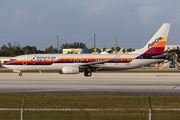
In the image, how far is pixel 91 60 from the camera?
131ft

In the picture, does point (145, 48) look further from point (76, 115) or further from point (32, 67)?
point (76, 115)

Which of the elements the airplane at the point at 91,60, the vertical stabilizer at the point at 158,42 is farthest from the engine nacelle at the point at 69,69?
the vertical stabilizer at the point at 158,42

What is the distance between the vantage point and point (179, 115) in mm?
10820

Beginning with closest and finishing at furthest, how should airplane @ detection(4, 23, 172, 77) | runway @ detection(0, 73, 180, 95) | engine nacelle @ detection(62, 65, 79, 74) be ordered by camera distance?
1. runway @ detection(0, 73, 180, 95)
2. engine nacelle @ detection(62, 65, 79, 74)
3. airplane @ detection(4, 23, 172, 77)

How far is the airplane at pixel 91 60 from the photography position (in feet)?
128

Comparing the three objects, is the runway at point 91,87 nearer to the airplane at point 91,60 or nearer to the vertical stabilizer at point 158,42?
the airplane at point 91,60

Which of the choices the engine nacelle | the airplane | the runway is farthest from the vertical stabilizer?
the runway

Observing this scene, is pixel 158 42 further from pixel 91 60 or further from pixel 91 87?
pixel 91 87

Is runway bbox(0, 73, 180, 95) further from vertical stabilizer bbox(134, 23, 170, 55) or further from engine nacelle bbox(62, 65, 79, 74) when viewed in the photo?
vertical stabilizer bbox(134, 23, 170, 55)

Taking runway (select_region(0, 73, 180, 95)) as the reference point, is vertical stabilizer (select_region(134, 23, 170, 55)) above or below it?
above

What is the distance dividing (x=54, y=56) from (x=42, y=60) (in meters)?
2.03

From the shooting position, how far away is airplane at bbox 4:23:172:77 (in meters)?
39.0

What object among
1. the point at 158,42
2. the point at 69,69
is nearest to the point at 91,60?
the point at 69,69

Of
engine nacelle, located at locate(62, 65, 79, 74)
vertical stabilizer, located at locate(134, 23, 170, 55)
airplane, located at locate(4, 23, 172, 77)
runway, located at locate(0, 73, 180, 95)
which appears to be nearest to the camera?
runway, located at locate(0, 73, 180, 95)
